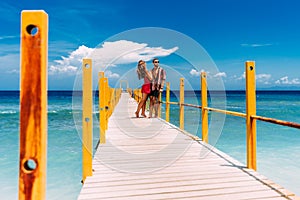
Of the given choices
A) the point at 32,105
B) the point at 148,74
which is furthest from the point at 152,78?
the point at 32,105

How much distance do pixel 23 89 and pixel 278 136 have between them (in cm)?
1398

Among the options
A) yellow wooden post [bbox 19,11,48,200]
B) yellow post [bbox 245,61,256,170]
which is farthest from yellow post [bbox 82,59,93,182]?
yellow post [bbox 245,61,256,170]

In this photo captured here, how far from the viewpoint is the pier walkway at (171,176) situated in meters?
2.10

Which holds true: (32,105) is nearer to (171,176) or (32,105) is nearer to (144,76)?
(171,176)

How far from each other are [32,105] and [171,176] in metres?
2.04

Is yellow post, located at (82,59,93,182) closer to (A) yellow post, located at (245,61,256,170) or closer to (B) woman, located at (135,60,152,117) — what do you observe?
(A) yellow post, located at (245,61,256,170)

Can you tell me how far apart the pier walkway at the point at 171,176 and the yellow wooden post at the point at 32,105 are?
138 cm

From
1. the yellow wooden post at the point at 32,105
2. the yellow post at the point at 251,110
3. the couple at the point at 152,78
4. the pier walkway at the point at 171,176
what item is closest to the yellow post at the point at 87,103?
the pier walkway at the point at 171,176

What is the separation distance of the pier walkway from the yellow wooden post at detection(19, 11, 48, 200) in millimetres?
1378

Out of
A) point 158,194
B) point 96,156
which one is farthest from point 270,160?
point 158,194

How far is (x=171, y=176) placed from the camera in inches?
100

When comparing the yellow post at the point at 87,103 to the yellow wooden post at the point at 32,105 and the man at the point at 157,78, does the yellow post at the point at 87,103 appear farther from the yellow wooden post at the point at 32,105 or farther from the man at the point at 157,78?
the man at the point at 157,78

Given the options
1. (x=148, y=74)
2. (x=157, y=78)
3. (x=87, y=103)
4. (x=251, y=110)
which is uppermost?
(x=148, y=74)

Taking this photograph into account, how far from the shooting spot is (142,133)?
5.22 metres
